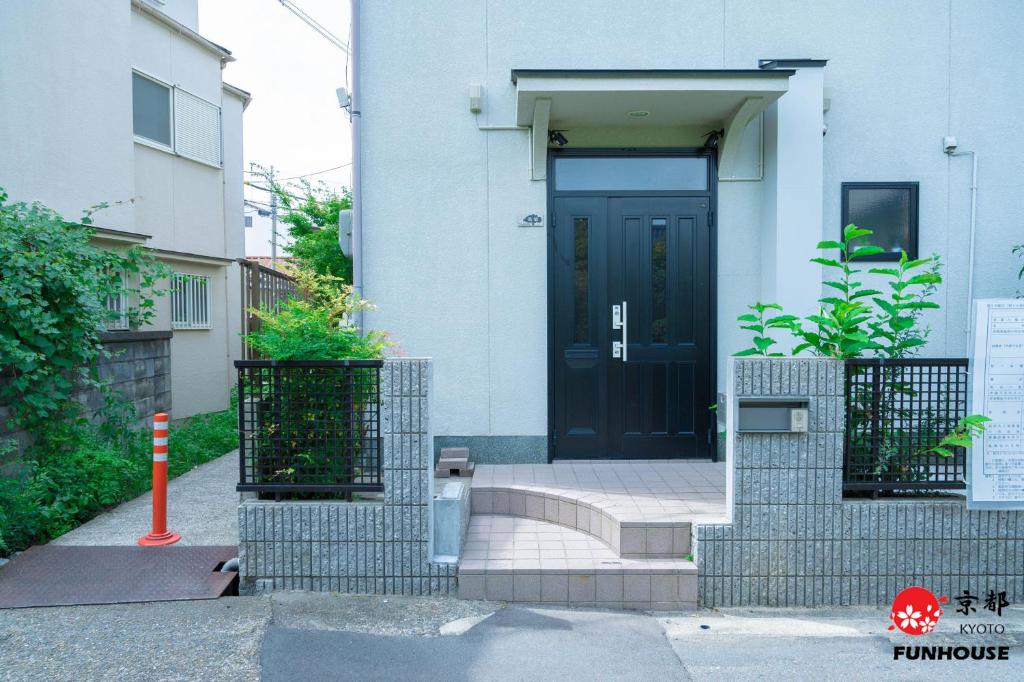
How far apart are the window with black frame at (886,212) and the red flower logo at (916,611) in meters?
3.24

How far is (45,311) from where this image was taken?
5340 mm

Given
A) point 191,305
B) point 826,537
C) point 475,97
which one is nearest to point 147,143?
point 191,305

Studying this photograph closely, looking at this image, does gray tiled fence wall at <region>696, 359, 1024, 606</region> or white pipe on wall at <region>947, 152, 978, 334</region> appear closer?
gray tiled fence wall at <region>696, 359, 1024, 606</region>

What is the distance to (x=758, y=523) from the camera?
4.22 meters

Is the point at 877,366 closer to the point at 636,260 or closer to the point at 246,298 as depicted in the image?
the point at 636,260

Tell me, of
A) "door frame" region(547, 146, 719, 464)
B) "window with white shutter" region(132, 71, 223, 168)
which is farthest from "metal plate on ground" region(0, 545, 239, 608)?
"window with white shutter" region(132, 71, 223, 168)

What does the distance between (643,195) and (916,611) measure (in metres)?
3.86

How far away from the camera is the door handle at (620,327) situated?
628 centimetres

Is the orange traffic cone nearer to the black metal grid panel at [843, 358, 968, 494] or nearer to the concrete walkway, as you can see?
the concrete walkway

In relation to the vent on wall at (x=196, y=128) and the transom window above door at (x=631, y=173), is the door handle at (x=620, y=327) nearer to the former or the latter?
the transom window above door at (x=631, y=173)

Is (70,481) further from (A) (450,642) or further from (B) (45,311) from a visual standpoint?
(A) (450,642)

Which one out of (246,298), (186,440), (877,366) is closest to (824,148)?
(877,366)

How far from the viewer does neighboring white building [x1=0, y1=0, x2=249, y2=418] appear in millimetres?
7848

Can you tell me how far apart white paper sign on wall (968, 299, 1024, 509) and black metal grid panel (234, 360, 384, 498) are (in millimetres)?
3613
